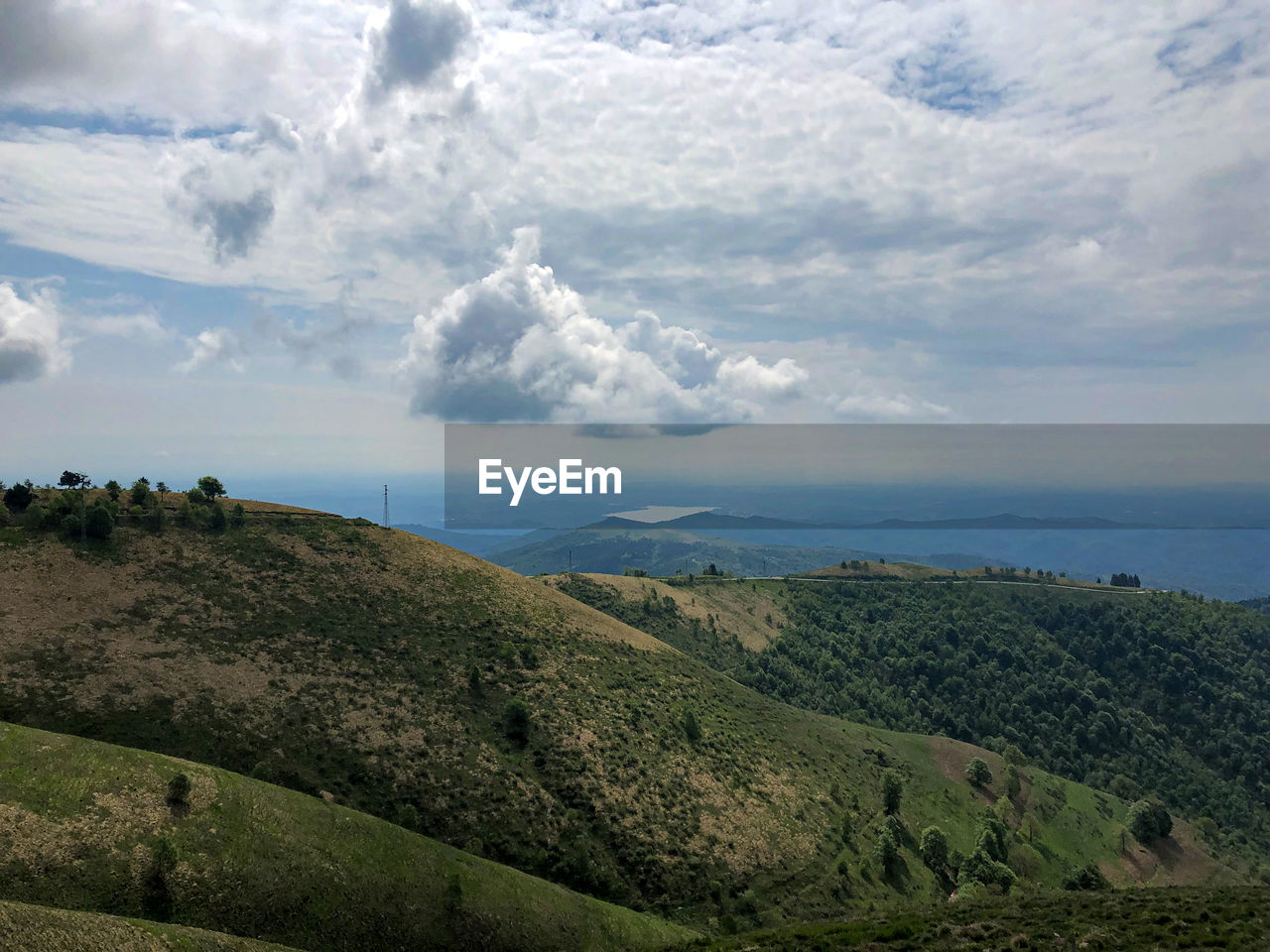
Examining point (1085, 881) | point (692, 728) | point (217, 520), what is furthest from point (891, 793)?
point (217, 520)

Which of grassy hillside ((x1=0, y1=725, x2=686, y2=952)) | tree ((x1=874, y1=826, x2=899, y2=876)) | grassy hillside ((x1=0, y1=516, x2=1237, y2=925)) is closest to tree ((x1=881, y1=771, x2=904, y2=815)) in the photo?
grassy hillside ((x1=0, y1=516, x2=1237, y2=925))

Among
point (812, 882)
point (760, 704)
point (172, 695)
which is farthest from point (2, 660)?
point (760, 704)

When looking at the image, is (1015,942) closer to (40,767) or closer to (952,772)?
(40,767)

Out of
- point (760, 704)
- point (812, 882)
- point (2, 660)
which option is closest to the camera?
point (2, 660)

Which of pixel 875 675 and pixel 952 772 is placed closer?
pixel 952 772

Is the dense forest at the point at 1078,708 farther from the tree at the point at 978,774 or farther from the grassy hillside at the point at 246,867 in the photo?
the grassy hillside at the point at 246,867

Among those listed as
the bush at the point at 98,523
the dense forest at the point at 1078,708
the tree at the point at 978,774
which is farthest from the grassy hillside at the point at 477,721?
the dense forest at the point at 1078,708
